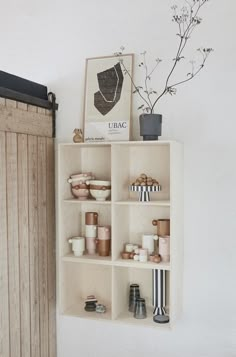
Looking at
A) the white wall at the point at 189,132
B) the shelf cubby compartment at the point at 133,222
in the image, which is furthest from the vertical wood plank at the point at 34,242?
the shelf cubby compartment at the point at 133,222

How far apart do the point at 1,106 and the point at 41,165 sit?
439 mm

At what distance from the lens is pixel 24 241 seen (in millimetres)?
2064

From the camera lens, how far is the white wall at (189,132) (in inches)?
79.8

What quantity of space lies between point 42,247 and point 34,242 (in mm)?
87

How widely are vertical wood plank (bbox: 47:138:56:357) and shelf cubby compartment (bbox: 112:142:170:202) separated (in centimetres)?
45

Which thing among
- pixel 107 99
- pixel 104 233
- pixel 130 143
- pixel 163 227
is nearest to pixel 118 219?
pixel 104 233

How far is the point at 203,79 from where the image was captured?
205 centimetres

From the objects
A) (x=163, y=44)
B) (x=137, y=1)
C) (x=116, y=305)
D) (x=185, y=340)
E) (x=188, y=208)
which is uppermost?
(x=137, y=1)

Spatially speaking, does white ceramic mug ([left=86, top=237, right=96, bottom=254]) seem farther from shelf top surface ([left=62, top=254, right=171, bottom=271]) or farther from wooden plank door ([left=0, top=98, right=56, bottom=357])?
wooden plank door ([left=0, top=98, right=56, bottom=357])

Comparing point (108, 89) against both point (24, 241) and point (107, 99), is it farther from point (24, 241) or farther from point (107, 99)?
point (24, 241)

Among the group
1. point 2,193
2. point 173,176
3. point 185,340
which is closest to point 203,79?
point 173,176

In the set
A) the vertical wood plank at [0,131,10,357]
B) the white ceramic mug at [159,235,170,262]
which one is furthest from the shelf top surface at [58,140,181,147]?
the white ceramic mug at [159,235,170,262]

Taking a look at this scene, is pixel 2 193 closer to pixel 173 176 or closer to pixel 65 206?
pixel 65 206

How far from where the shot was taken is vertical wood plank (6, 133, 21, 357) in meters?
1.95
